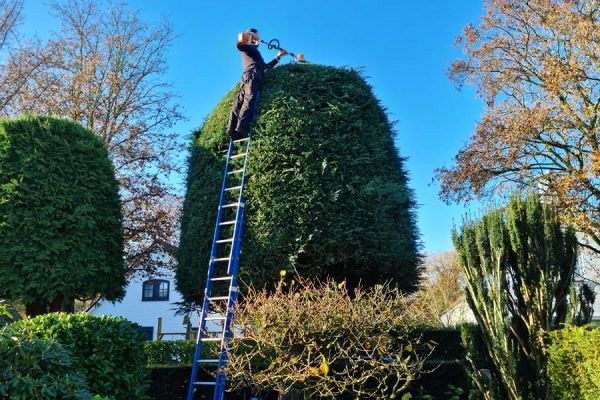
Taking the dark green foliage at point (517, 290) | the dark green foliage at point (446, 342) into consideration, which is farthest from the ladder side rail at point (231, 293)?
the dark green foliage at point (446, 342)

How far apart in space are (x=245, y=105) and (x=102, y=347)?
3683 mm

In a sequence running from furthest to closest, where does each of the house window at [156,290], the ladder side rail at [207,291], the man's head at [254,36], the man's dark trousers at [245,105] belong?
1. the house window at [156,290]
2. the man's head at [254,36]
3. the man's dark trousers at [245,105]
4. the ladder side rail at [207,291]

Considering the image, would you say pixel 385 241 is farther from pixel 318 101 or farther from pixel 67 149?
pixel 67 149

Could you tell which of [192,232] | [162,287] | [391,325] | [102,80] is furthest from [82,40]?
[162,287]

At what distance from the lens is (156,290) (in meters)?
27.6

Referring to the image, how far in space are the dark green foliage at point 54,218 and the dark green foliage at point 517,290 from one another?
530 centimetres

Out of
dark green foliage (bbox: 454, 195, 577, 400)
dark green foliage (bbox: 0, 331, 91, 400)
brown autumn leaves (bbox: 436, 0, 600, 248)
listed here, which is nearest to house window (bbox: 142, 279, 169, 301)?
brown autumn leaves (bbox: 436, 0, 600, 248)

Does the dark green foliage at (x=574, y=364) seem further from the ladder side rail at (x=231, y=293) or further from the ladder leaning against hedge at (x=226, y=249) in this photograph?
the ladder leaning against hedge at (x=226, y=249)

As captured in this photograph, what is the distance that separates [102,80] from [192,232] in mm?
8635

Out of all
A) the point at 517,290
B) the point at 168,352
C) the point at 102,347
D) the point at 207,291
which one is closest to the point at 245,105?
the point at 207,291

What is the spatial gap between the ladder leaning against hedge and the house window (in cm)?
2086

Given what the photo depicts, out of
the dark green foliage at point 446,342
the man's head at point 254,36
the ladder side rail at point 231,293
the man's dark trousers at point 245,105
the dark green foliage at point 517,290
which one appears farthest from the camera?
the dark green foliage at point 446,342

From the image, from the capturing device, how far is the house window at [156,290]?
27.5 m

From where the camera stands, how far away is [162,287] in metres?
27.7
